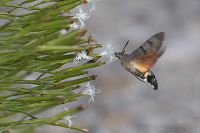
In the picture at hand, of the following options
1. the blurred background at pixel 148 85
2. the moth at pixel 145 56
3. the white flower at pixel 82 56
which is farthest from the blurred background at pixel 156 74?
the white flower at pixel 82 56

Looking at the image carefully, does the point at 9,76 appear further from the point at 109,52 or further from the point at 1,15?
the point at 109,52

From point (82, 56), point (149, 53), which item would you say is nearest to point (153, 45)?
point (149, 53)

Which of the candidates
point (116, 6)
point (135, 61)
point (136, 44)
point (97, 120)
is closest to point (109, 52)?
point (135, 61)

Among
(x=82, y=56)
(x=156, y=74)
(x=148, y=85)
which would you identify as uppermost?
(x=156, y=74)

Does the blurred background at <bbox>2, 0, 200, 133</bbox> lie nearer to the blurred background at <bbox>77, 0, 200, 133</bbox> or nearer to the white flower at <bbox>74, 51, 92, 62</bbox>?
the blurred background at <bbox>77, 0, 200, 133</bbox>

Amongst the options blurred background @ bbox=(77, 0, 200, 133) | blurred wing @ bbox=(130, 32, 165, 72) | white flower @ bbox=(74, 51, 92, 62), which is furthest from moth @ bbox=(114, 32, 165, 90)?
blurred background @ bbox=(77, 0, 200, 133)

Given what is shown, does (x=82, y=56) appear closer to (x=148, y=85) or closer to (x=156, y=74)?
(x=148, y=85)
